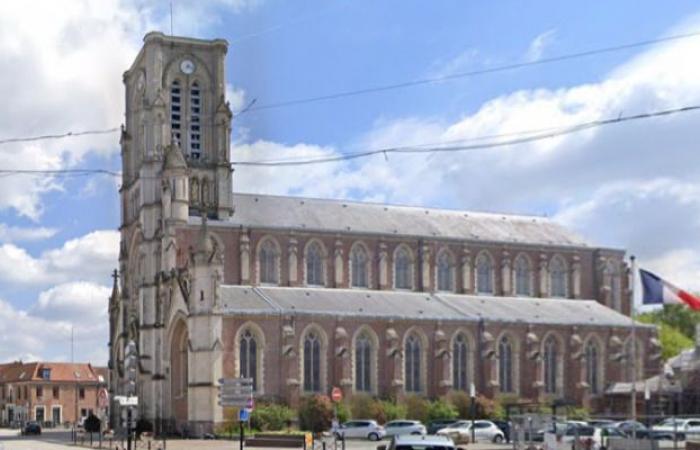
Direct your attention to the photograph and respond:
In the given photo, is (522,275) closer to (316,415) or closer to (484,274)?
(484,274)

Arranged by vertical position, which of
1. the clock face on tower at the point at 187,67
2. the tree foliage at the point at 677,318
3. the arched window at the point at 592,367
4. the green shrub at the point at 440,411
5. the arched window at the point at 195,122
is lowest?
the green shrub at the point at 440,411

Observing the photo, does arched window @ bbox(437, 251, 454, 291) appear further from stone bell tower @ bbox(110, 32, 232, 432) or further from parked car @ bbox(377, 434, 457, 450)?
parked car @ bbox(377, 434, 457, 450)

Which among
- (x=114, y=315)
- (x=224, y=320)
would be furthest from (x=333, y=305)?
(x=114, y=315)

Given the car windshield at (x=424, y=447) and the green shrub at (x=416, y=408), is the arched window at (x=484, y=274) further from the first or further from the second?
the car windshield at (x=424, y=447)

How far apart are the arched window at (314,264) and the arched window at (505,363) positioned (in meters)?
13.3

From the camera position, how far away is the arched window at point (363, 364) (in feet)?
255

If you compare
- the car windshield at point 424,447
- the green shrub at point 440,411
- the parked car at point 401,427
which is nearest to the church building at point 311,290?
the green shrub at point 440,411

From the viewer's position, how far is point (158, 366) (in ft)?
259

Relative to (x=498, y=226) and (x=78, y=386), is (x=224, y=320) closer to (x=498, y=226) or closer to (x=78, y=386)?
(x=498, y=226)

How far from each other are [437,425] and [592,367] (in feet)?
68.6

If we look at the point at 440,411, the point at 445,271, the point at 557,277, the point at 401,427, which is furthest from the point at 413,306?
the point at 557,277

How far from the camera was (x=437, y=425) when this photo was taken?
70.2 m

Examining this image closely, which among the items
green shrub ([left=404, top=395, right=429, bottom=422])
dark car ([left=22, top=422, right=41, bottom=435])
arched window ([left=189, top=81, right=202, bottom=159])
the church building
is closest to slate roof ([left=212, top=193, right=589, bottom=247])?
the church building

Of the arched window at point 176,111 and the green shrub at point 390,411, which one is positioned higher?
the arched window at point 176,111
